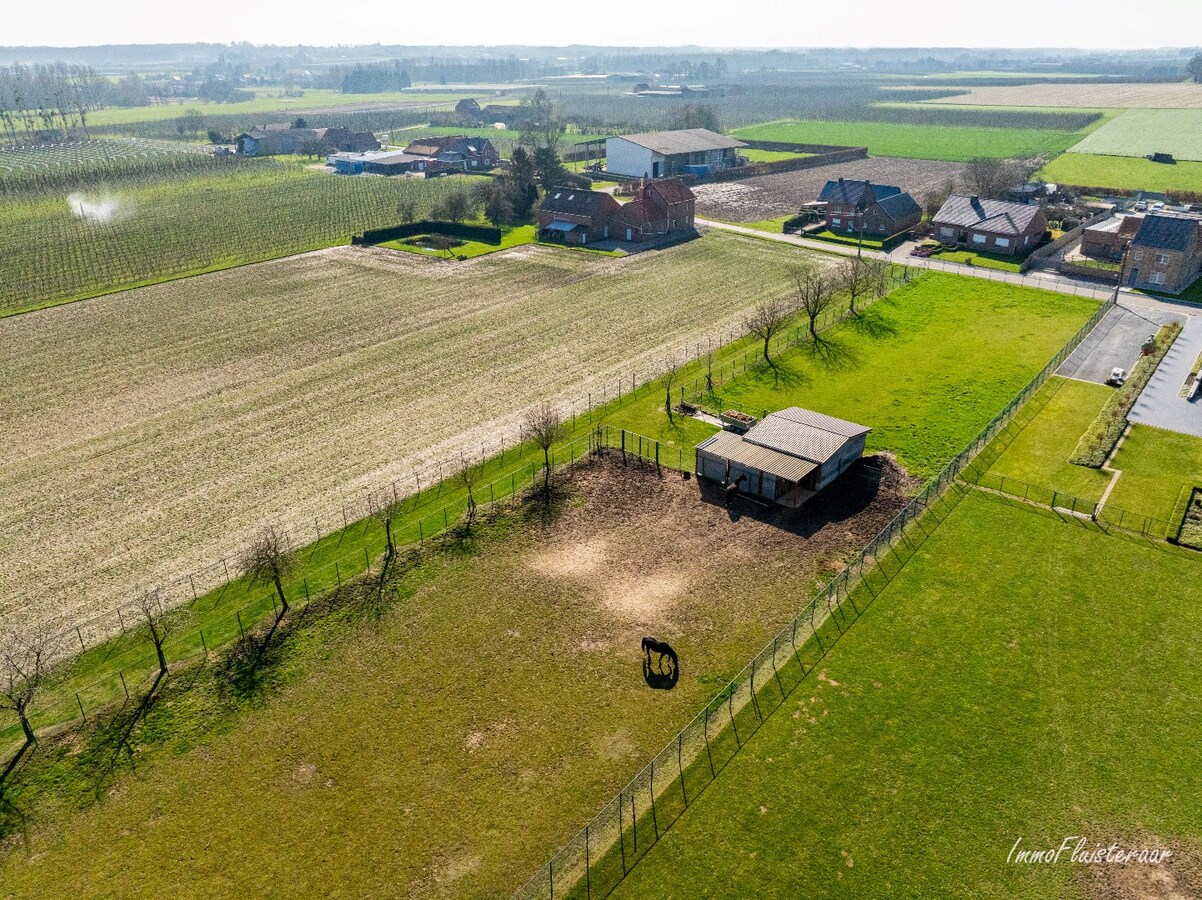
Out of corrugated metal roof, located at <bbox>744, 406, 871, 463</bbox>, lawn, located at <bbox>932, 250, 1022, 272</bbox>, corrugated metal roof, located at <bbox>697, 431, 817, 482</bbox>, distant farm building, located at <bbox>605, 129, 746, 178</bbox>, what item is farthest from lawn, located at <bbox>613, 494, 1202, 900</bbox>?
distant farm building, located at <bbox>605, 129, 746, 178</bbox>

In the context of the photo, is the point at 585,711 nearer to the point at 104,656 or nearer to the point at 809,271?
the point at 104,656

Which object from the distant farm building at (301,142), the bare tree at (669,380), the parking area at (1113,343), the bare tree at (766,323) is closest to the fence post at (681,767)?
the bare tree at (669,380)

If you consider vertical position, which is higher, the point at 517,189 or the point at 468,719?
the point at 517,189

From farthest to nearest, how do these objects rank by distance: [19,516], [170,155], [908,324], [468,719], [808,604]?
[170,155], [908,324], [19,516], [808,604], [468,719]

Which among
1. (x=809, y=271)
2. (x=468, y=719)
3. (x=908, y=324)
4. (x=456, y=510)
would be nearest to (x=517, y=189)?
(x=809, y=271)

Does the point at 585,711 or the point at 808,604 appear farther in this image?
the point at 808,604

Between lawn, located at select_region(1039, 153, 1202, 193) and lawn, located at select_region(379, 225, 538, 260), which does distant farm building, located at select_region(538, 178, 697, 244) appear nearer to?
lawn, located at select_region(379, 225, 538, 260)

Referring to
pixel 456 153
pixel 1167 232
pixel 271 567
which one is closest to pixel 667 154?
pixel 456 153
